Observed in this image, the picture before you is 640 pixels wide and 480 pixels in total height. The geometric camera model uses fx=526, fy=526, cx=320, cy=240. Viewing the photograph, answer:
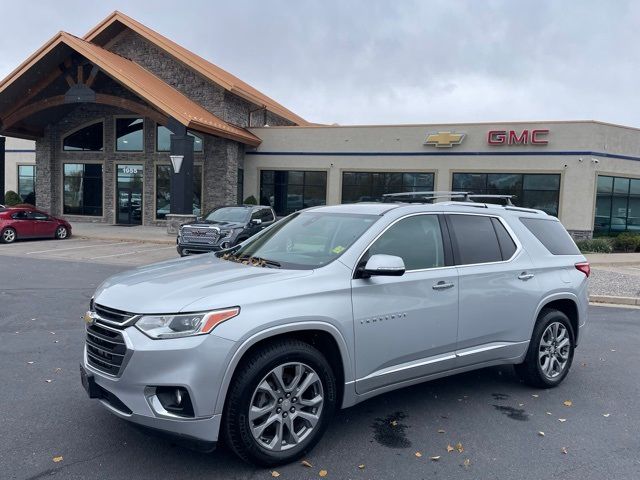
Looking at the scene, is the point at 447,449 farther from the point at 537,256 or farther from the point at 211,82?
the point at 211,82

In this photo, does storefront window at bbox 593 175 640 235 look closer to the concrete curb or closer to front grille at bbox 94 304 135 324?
the concrete curb

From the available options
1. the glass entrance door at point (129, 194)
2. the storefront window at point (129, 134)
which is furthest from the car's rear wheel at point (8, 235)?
the storefront window at point (129, 134)

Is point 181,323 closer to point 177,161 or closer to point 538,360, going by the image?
point 538,360

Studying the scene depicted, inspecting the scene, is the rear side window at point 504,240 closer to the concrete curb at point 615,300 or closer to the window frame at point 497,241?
the window frame at point 497,241

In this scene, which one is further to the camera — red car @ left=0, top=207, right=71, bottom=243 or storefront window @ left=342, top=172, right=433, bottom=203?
storefront window @ left=342, top=172, right=433, bottom=203

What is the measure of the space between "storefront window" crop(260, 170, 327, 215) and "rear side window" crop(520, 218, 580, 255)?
68.6 ft

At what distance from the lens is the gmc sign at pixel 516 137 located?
898 inches

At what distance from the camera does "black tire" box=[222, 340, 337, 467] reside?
3.23m

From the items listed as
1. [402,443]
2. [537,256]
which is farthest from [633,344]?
[402,443]

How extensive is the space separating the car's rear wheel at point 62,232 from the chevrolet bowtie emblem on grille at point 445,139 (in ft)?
53.5

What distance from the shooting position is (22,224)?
1953cm

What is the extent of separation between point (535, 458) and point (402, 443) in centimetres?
92

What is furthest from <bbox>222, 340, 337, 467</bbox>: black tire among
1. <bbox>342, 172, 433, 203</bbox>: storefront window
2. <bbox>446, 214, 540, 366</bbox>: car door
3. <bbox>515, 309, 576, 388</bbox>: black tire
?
<bbox>342, 172, 433, 203</bbox>: storefront window

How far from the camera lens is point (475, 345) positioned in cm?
450
